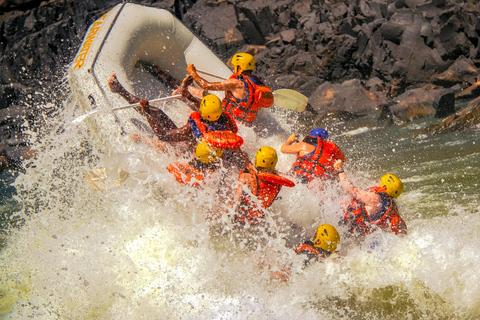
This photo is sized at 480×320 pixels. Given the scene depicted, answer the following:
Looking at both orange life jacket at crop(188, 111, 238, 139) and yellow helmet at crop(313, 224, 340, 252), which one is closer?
yellow helmet at crop(313, 224, 340, 252)

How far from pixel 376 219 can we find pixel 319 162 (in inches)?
31.2

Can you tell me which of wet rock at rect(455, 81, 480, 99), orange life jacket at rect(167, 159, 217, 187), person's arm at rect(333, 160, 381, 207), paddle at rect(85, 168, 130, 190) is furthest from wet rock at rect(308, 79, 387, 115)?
paddle at rect(85, 168, 130, 190)

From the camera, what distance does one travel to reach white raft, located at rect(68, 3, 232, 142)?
13.5 ft

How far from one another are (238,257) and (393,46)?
20.2 ft

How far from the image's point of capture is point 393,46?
320 inches

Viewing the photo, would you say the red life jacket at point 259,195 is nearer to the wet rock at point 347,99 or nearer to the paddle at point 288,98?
the paddle at point 288,98

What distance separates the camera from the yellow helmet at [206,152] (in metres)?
3.74

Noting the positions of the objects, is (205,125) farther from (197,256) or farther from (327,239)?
(327,239)

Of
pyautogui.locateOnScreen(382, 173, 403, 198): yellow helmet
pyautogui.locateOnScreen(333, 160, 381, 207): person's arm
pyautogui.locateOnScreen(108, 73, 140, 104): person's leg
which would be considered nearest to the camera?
pyautogui.locateOnScreen(333, 160, 381, 207): person's arm

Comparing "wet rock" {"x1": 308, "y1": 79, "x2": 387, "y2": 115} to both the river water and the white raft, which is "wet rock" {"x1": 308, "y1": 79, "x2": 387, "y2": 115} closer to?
the river water

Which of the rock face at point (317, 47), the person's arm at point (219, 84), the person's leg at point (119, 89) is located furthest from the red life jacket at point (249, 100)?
the rock face at point (317, 47)

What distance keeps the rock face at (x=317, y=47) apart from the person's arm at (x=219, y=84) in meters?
3.76

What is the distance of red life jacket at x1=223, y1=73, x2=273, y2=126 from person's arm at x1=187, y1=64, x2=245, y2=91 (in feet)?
0.28

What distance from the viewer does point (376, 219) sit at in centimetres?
375
